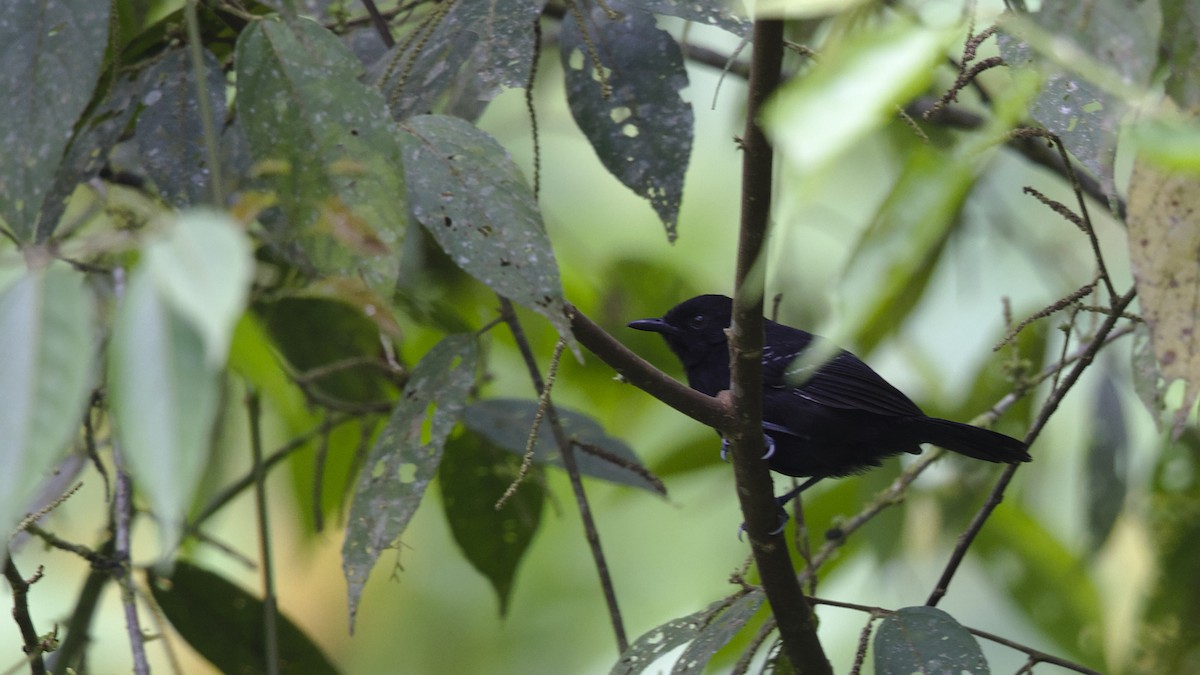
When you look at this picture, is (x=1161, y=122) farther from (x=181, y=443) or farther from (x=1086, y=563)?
(x=1086, y=563)

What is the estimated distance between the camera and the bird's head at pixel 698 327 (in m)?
3.50

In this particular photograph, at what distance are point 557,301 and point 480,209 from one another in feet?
0.76

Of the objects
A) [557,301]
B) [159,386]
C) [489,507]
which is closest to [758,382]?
[557,301]

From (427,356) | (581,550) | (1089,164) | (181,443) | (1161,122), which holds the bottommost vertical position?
(181,443)

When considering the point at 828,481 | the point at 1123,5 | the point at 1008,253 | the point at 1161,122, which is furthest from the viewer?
the point at 1008,253

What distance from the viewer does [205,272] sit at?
33.5 inches

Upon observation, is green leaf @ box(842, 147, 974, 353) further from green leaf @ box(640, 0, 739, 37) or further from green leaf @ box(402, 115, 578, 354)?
green leaf @ box(640, 0, 739, 37)

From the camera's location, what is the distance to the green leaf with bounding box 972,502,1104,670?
134 inches

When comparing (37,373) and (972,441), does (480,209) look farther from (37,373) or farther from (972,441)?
(972,441)

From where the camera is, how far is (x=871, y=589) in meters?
3.73

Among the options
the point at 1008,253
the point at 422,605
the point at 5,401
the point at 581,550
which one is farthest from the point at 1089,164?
the point at 422,605

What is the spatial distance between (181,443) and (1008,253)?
4.26 meters

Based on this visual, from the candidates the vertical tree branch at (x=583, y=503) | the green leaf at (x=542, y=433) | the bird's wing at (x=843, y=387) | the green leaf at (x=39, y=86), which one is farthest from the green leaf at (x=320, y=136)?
the bird's wing at (x=843, y=387)

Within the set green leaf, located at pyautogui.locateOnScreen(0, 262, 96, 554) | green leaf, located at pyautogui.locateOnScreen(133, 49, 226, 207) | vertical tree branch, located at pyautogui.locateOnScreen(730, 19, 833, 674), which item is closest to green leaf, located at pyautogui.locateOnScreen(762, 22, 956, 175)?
vertical tree branch, located at pyautogui.locateOnScreen(730, 19, 833, 674)
